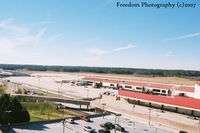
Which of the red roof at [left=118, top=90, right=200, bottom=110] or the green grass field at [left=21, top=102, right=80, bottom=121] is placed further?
the red roof at [left=118, top=90, right=200, bottom=110]

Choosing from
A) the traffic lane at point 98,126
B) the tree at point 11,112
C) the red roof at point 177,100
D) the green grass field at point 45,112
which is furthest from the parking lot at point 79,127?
the red roof at point 177,100

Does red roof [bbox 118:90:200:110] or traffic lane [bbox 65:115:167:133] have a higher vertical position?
red roof [bbox 118:90:200:110]

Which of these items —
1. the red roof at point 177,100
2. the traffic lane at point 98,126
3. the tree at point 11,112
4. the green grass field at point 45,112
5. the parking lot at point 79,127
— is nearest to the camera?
the parking lot at point 79,127

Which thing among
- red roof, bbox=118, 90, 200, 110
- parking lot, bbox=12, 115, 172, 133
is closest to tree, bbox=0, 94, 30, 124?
parking lot, bbox=12, 115, 172, 133

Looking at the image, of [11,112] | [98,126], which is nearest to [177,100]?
[98,126]

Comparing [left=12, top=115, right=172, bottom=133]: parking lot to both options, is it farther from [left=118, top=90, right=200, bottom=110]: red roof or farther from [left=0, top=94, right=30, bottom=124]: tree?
[left=118, top=90, right=200, bottom=110]: red roof

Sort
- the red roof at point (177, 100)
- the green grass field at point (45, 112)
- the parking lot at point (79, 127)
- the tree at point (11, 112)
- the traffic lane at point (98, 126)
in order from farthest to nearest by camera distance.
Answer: the red roof at point (177, 100), the green grass field at point (45, 112), the tree at point (11, 112), the traffic lane at point (98, 126), the parking lot at point (79, 127)

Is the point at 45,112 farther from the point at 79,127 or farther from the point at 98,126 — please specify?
the point at 98,126

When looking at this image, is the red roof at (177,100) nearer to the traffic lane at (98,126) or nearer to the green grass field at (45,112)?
the traffic lane at (98,126)
